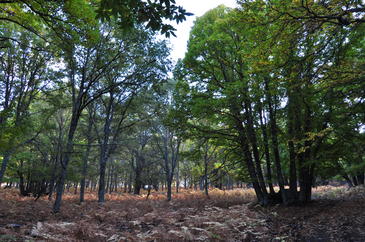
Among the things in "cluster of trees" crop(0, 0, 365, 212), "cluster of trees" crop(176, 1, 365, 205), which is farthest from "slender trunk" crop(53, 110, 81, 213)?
"cluster of trees" crop(176, 1, 365, 205)

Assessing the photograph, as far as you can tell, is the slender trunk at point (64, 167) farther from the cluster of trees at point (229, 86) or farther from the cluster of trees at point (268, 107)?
the cluster of trees at point (268, 107)

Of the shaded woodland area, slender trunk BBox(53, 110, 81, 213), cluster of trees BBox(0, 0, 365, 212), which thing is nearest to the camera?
the shaded woodland area

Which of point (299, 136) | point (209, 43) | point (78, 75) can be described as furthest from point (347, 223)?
point (78, 75)

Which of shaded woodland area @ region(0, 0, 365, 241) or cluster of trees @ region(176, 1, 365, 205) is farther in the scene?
cluster of trees @ region(176, 1, 365, 205)

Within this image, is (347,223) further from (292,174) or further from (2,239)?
(2,239)

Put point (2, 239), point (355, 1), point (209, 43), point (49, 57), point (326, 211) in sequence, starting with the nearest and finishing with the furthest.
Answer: point (355, 1), point (2, 239), point (326, 211), point (209, 43), point (49, 57)

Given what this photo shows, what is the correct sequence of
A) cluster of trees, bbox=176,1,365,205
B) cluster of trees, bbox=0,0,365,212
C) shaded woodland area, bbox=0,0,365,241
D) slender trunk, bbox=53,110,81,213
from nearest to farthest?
shaded woodland area, bbox=0,0,365,241 → cluster of trees, bbox=0,0,365,212 → cluster of trees, bbox=176,1,365,205 → slender trunk, bbox=53,110,81,213

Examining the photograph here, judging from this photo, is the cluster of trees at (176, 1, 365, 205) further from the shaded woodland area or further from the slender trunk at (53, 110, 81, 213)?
the slender trunk at (53, 110, 81, 213)

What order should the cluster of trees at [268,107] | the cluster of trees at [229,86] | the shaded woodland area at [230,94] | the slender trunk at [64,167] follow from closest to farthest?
the shaded woodland area at [230,94] < the cluster of trees at [229,86] < the cluster of trees at [268,107] < the slender trunk at [64,167]

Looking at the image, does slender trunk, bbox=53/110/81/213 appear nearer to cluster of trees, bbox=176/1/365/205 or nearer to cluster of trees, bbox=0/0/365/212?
cluster of trees, bbox=0/0/365/212

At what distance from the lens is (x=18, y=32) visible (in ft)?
39.4

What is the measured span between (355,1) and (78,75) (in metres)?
12.1

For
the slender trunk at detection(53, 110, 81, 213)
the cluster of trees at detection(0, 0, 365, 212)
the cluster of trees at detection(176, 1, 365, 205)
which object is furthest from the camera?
the slender trunk at detection(53, 110, 81, 213)

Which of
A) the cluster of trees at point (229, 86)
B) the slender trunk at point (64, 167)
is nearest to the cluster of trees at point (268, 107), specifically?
the cluster of trees at point (229, 86)
